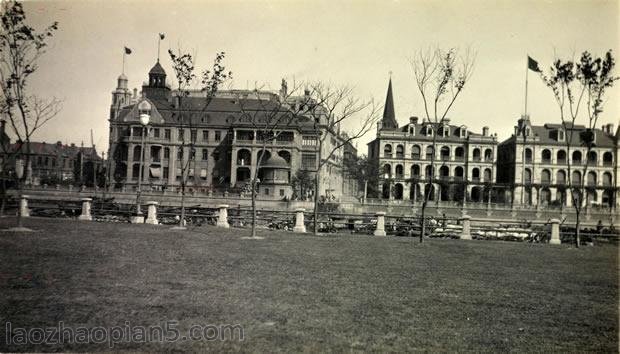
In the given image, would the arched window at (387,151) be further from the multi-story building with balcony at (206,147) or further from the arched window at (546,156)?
the arched window at (546,156)

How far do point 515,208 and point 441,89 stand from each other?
1443 inches

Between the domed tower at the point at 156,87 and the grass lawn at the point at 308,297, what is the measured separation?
206ft

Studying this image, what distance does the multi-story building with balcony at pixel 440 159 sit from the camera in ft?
228

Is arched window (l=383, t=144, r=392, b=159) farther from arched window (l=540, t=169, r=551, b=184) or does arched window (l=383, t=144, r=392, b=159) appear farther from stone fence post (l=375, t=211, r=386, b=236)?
stone fence post (l=375, t=211, r=386, b=236)

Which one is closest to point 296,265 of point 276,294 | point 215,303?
point 276,294

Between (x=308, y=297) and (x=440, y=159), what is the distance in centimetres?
6562

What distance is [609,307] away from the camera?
760 cm

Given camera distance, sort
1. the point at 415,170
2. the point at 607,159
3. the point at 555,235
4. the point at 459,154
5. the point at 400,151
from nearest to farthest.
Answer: the point at 555,235 < the point at 607,159 < the point at 400,151 < the point at 459,154 < the point at 415,170

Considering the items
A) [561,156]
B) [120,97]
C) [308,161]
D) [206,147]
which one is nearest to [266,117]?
[308,161]

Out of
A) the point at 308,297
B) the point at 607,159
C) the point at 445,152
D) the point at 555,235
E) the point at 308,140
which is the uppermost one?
the point at 308,140

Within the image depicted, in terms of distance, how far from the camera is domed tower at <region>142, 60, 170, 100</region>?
71375 millimetres

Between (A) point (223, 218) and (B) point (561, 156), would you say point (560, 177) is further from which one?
(A) point (223, 218)

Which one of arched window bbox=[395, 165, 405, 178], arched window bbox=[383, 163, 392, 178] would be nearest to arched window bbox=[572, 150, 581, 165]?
arched window bbox=[395, 165, 405, 178]

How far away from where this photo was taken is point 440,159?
69625 millimetres
